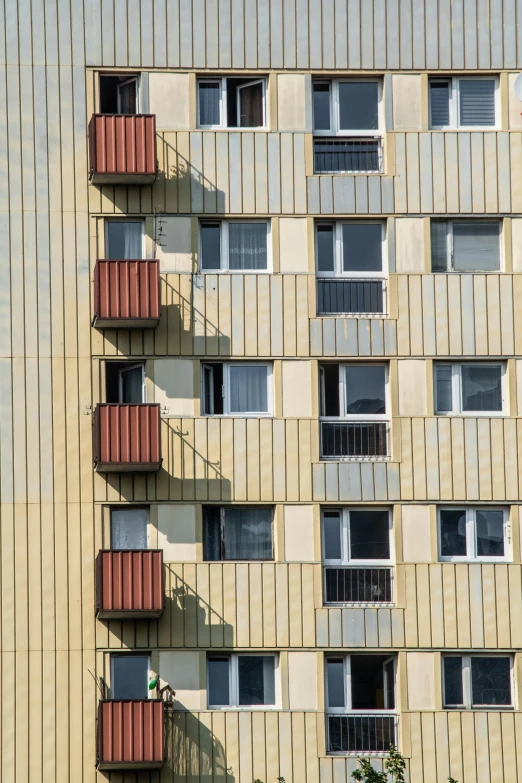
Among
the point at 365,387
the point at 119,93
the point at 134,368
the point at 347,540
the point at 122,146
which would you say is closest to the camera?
the point at 122,146

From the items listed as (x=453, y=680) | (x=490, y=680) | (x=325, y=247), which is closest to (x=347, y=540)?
(x=453, y=680)

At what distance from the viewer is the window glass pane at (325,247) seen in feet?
116

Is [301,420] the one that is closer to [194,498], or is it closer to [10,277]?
[194,498]

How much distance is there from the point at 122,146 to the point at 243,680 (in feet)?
39.9

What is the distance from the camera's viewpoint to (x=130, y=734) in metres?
32.3

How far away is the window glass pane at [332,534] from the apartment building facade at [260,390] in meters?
0.07

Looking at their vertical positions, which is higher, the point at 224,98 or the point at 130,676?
the point at 224,98

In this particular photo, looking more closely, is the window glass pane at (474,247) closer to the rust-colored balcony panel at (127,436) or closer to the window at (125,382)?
the window at (125,382)

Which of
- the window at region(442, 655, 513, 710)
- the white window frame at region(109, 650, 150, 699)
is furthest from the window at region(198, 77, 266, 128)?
the window at region(442, 655, 513, 710)

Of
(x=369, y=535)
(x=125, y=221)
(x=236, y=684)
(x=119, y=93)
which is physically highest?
(x=119, y=93)

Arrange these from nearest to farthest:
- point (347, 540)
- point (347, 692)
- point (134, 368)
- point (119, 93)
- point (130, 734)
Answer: point (130, 734)
point (347, 692)
point (347, 540)
point (134, 368)
point (119, 93)

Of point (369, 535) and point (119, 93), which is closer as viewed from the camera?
point (369, 535)

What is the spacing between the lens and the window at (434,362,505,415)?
35000 mm

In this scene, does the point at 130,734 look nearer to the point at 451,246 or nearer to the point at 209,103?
the point at 451,246
